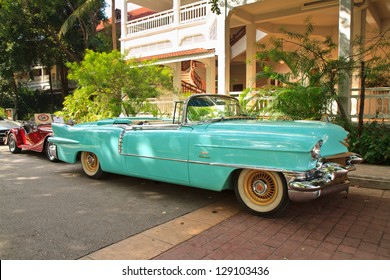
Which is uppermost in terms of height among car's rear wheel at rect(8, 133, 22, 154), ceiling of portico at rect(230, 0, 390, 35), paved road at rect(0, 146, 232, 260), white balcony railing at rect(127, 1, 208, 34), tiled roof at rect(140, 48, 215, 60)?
white balcony railing at rect(127, 1, 208, 34)

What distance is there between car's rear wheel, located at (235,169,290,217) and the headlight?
46cm

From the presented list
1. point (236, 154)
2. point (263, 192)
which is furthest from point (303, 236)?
point (236, 154)

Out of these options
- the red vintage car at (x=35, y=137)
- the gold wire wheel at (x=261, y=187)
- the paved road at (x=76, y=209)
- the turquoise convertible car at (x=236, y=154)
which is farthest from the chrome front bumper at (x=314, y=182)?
the red vintage car at (x=35, y=137)

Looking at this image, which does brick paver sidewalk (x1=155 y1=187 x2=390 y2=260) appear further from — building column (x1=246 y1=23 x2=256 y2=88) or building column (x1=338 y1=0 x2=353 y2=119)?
building column (x1=246 y1=23 x2=256 y2=88)

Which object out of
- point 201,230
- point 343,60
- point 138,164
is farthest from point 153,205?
point 343,60

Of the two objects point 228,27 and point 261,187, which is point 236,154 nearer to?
point 261,187

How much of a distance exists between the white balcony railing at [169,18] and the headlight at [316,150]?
11646mm

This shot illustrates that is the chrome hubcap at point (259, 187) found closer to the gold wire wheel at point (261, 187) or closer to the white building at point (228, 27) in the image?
the gold wire wheel at point (261, 187)

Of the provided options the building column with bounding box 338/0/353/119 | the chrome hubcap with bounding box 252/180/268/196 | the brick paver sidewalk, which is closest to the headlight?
the chrome hubcap with bounding box 252/180/268/196

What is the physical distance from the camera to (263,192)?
4.11 metres

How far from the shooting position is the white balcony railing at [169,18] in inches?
570

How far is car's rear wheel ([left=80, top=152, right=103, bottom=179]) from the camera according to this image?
626 cm

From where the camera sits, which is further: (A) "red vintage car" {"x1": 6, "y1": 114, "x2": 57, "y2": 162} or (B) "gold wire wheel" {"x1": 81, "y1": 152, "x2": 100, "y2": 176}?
(A) "red vintage car" {"x1": 6, "y1": 114, "x2": 57, "y2": 162}

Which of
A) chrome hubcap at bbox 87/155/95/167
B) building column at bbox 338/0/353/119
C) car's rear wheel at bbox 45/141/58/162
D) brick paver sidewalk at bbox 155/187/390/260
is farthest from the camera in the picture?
building column at bbox 338/0/353/119
